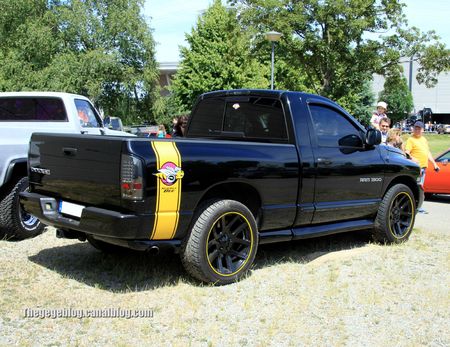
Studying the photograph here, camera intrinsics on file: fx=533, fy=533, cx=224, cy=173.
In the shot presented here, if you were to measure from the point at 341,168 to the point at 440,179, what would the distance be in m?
6.82

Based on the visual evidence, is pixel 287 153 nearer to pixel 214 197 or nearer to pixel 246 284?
pixel 214 197

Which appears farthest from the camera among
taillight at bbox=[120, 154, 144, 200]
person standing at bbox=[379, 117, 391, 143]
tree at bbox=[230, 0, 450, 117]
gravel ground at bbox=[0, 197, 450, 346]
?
tree at bbox=[230, 0, 450, 117]

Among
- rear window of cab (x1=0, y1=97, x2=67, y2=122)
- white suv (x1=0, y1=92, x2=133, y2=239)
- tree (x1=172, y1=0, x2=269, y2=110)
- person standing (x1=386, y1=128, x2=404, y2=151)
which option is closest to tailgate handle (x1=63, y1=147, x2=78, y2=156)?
white suv (x1=0, y1=92, x2=133, y2=239)

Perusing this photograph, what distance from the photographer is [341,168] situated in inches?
230

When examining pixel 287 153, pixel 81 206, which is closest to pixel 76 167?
pixel 81 206

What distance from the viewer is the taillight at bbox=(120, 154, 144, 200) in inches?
163

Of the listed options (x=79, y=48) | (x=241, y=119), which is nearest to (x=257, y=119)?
(x=241, y=119)

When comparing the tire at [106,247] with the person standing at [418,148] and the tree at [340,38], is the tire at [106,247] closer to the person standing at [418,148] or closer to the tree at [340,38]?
the person standing at [418,148]

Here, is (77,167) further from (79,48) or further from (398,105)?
(398,105)

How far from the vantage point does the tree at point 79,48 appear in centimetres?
3095

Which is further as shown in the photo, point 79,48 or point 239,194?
point 79,48

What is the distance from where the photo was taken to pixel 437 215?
9.91m

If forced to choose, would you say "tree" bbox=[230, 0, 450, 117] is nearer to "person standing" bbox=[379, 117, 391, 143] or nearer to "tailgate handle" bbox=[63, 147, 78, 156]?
"person standing" bbox=[379, 117, 391, 143]

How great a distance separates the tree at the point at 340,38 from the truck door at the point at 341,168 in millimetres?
18931
